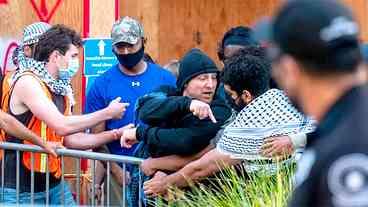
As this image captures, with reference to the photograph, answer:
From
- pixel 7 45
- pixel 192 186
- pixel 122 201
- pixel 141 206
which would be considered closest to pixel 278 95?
pixel 192 186

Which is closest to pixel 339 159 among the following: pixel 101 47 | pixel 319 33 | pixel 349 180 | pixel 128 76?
pixel 349 180

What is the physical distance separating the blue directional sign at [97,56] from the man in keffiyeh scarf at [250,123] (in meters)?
3.03

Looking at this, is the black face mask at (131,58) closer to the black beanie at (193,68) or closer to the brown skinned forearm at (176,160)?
the black beanie at (193,68)

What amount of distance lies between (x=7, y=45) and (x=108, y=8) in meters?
1.04

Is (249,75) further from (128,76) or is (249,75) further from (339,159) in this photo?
(339,159)

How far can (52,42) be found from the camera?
314 inches

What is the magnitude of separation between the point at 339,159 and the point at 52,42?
5.04 metres

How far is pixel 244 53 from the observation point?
693cm

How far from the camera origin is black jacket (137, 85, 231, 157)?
686 cm

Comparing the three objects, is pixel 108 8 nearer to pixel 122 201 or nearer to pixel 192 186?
pixel 122 201

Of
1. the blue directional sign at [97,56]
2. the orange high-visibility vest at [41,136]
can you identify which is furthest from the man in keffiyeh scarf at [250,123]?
the blue directional sign at [97,56]

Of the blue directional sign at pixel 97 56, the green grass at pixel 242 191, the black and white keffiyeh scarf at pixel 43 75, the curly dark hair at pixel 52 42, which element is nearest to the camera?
the green grass at pixel 242 191

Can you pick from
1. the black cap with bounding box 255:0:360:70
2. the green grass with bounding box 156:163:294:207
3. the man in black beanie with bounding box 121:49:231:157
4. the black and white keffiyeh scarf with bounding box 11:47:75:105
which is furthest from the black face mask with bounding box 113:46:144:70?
the black cap with bounding box 255:0:360:70

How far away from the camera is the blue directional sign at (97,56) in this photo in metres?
9.78
